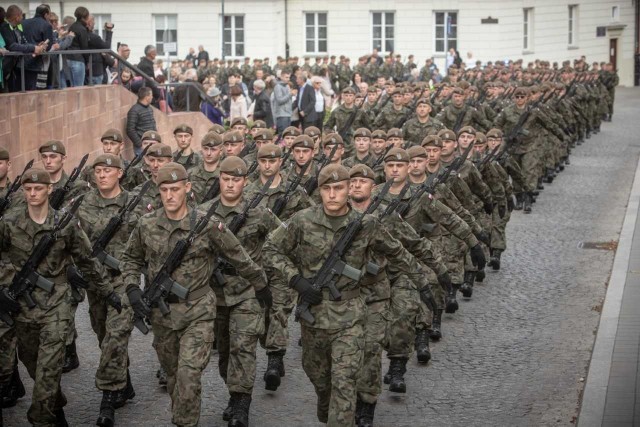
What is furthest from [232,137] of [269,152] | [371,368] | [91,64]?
[91,64]

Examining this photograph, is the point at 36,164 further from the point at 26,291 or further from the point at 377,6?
the point at 377,6

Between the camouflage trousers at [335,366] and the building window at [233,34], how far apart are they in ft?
125

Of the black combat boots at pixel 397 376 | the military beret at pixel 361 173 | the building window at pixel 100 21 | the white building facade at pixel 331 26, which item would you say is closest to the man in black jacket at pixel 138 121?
the black combat boots at pixel 397 376

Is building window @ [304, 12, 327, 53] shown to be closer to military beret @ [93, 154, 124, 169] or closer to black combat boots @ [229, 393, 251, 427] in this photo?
military beret @ [93, 154, 124, 169]

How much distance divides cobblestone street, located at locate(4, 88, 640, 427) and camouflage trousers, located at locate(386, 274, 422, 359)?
1.26 feet

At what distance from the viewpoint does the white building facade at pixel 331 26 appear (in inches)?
1780

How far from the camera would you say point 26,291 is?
922cm

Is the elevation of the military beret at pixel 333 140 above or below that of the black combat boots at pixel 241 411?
above

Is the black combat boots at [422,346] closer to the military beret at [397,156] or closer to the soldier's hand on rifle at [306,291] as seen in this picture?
the military beret at [397,156]

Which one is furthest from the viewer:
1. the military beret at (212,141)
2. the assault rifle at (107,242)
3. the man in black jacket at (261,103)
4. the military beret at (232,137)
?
the man in black jacket at (261,103)

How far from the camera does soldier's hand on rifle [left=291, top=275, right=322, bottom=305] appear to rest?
884cm

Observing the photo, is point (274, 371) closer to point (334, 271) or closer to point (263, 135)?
point (334, 271)

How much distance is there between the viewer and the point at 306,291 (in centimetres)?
884

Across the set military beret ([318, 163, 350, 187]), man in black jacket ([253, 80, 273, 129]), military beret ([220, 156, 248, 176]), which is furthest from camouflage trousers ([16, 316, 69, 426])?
man in black jacket ([253, 80, 273, 129])
